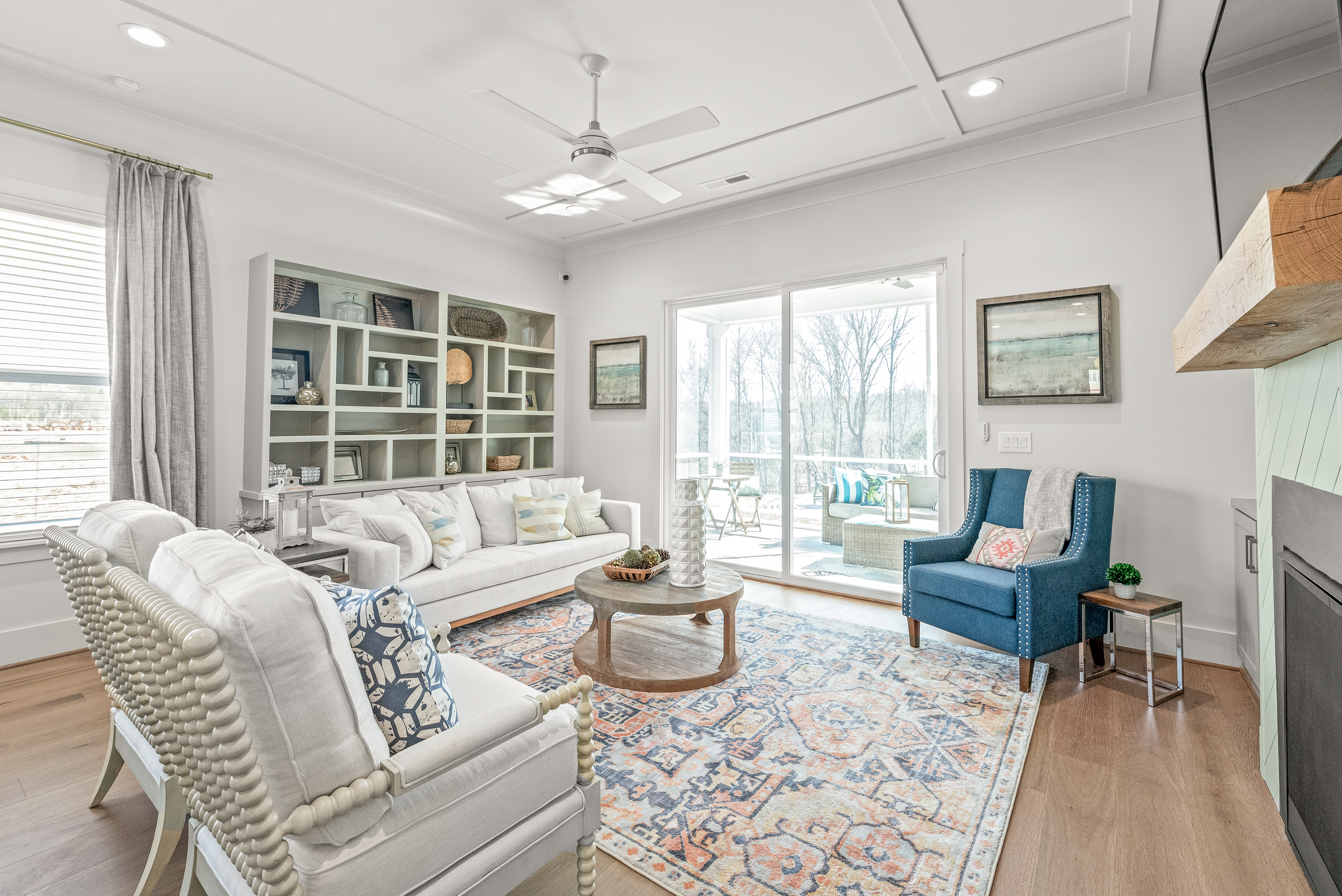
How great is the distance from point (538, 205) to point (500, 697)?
13.4 feet

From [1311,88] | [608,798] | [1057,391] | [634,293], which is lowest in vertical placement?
[608,798]

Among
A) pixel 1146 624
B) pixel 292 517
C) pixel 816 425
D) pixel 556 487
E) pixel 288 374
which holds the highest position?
pixel 288 374

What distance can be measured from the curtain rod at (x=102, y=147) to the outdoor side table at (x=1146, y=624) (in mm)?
5266

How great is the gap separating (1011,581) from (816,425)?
→ 192cm

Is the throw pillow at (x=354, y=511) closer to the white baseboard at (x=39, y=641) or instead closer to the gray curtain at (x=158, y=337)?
the gray curtain at (x=158, y=337)

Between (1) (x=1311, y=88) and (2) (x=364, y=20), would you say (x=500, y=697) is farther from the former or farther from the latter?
(2) (x=364, y=20)

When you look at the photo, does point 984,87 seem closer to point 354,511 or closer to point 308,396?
point 354,511

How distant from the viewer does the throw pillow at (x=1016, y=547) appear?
122 inches

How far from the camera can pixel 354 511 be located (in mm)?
3453

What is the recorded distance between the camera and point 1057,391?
352 centimetres

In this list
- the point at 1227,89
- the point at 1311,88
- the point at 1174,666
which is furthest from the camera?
the point at 1174,666

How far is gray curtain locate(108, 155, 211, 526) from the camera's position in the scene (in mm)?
3256

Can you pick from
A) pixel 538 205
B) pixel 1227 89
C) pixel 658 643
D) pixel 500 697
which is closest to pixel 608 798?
pixel 500 697

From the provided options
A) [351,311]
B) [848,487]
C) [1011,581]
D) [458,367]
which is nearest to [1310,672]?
[1011,581]
